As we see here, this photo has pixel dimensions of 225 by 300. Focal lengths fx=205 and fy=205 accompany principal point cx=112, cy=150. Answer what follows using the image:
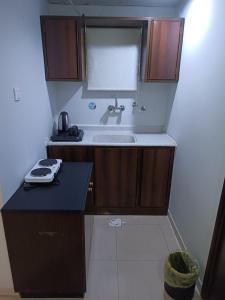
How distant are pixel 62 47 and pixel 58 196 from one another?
1.54 m

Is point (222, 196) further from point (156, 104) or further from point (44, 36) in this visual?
point (44, 36)

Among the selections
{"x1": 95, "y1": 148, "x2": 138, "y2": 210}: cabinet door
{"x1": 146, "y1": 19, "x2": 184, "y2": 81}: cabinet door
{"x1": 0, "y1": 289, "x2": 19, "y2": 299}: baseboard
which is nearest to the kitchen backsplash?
{"x1": 146, "y1": 19, "x2": 184, "y2": 81}: cabinet door

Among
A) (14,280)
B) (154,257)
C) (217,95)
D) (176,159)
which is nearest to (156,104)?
(176,159)

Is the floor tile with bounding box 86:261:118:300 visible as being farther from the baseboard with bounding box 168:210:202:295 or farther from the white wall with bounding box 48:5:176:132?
the white wall with bounding box 48:5:176:132

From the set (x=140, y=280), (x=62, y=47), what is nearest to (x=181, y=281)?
(x=140, y=280)

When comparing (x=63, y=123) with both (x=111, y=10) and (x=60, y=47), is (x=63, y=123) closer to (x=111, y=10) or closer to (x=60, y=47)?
(x=60, y=47)

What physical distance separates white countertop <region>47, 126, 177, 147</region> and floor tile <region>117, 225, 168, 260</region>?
3.02 feet

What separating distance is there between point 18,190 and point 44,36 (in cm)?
152

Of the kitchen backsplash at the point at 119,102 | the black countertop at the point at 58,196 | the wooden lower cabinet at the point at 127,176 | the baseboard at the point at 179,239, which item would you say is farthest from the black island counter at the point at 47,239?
the kitchen backsplash at the point at 119,102

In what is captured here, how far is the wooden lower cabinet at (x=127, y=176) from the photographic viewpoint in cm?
221

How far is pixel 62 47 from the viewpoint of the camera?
2.09 metres

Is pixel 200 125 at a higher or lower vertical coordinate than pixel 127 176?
higher

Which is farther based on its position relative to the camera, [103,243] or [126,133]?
[126,133]

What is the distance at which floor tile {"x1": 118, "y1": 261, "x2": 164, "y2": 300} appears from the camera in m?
1.54
